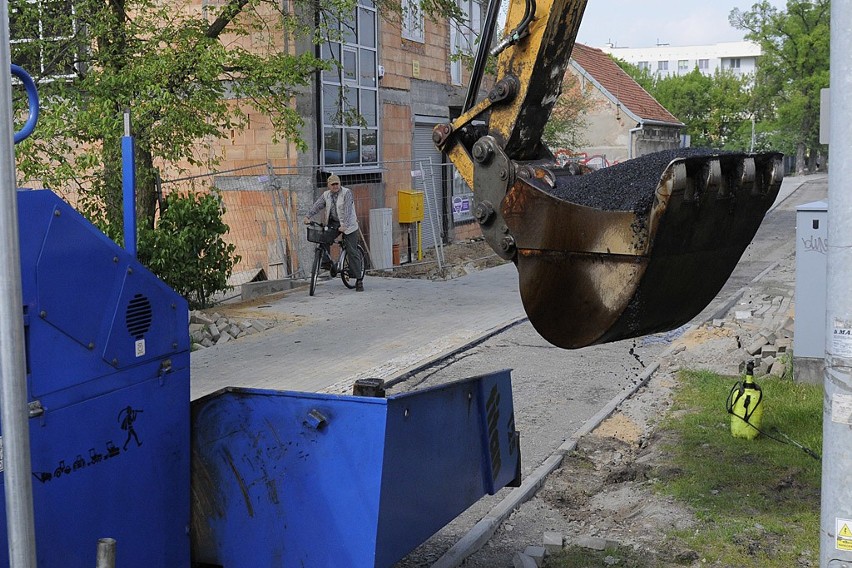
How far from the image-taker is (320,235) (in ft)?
50.4

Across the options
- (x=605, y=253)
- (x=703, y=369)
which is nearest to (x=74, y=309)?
(x=605, y=253)

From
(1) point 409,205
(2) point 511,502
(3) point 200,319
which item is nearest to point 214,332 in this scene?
(3) point 200,319

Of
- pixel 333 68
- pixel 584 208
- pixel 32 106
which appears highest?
pixel 333 68

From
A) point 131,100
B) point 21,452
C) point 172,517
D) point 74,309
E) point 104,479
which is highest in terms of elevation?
point 131,100

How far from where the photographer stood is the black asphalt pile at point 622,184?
174 inches

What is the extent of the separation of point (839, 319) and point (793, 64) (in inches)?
3127

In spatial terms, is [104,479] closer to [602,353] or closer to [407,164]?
[602,353]

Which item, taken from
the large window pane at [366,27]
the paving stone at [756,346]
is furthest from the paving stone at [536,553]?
the large window pane at [366,27]

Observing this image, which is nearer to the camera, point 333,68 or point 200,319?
point 200,319

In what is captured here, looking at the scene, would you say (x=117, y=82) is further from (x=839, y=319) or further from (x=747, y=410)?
(x=839, y=319)

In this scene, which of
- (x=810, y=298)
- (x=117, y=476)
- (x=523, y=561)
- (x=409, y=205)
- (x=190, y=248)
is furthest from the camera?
(x=409, y=205)

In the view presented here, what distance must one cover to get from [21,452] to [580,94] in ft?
140

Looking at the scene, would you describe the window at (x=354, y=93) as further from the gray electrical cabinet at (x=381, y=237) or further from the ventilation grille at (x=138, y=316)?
the ventilation grille at (x=138, y=316)

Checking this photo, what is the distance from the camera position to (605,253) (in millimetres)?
4516
